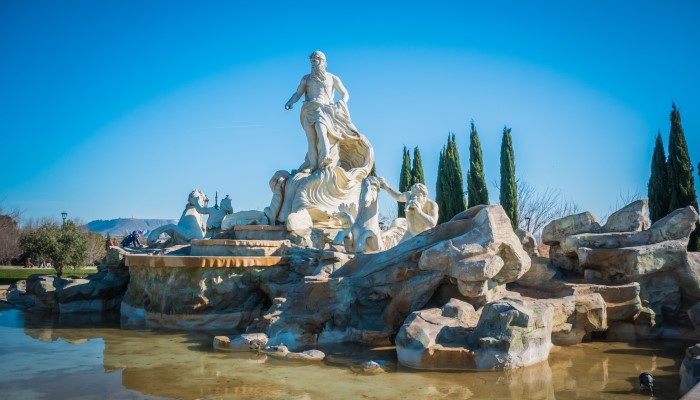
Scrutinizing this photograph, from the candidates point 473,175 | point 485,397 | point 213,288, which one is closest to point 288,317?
point 213,288

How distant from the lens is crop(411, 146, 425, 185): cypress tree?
91.1 feet

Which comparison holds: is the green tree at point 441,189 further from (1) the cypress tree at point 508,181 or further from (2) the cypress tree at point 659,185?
(2) the cypress tree at point 659,185

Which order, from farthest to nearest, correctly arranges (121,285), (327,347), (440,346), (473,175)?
(473,175) < (121,285) < (327,347) < (440,346)

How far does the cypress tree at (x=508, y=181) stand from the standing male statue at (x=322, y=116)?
11.4 m

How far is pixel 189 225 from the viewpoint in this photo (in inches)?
481

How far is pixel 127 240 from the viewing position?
55.0ft

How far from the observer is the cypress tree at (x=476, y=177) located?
917 inches

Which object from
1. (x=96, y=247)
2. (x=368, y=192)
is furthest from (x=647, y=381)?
(x=96, y=247)

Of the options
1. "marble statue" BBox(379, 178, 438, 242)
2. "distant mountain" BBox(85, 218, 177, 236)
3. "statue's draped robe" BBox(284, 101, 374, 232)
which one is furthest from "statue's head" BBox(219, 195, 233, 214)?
"distant mountain" BBox(85, 218, 177, 236)

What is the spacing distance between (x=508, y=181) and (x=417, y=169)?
5962 mm

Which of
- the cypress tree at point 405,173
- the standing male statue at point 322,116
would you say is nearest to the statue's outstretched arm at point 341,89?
the standing male statue at point 322,116

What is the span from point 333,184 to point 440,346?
22.7 ft

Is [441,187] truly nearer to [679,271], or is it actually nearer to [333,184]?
[333,184]

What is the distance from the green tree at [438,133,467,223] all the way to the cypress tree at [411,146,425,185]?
2.38m
